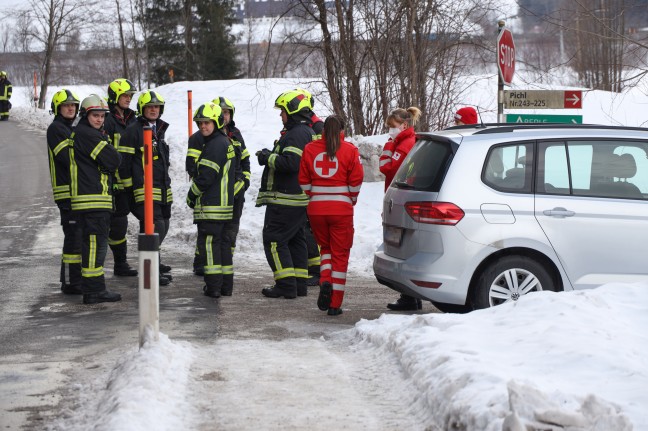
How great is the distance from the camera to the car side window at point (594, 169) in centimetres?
838

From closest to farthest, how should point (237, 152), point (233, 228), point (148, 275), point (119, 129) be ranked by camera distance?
point (148, 275) → point (237, 152) → point (119, 129) → point (233, 228)

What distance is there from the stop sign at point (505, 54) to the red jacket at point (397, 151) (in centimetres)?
282

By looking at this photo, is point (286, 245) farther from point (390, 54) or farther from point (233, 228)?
point (390, 54)

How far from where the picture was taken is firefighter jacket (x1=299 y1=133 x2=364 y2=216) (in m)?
9.35

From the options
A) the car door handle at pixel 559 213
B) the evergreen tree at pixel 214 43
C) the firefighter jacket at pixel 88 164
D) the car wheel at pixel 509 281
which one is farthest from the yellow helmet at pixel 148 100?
the evergreen tree at pixel 214 43

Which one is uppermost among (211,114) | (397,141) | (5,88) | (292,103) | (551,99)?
(5,88)

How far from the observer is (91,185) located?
10016 millimetres

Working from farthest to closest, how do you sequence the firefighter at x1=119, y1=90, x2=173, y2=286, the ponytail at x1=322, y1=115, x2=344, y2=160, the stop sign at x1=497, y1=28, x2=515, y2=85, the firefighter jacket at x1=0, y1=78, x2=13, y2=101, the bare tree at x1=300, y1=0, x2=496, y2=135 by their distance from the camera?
the firefighter jacket at x1=0, y1=78, x2=13, y2=101, the bare tree at x1=300, y1=0, x2=496, y2=135, the stop sign at x1=497, y1=28, x2=515, y2=85, the firefighter at x1=119, y1=90, x2=173, y2=286, the ponytail at x1=322, y1=115, x2=344, y2=160

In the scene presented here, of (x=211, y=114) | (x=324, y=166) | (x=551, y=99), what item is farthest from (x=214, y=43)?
(x=324, y=166)

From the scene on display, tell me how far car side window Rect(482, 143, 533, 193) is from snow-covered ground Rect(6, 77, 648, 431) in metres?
1.22

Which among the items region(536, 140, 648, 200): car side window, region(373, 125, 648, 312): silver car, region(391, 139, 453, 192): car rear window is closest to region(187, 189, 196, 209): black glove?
region(391, 139, 453, 192): car rear window

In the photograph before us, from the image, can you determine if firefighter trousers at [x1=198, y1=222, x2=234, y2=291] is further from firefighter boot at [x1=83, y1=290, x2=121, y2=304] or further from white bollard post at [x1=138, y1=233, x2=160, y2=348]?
white bollard post at [x1=138, y1=233, x2=160, y2=348]

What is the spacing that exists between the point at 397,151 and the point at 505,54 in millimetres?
3268

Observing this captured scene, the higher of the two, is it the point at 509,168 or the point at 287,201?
the point at 509,168
